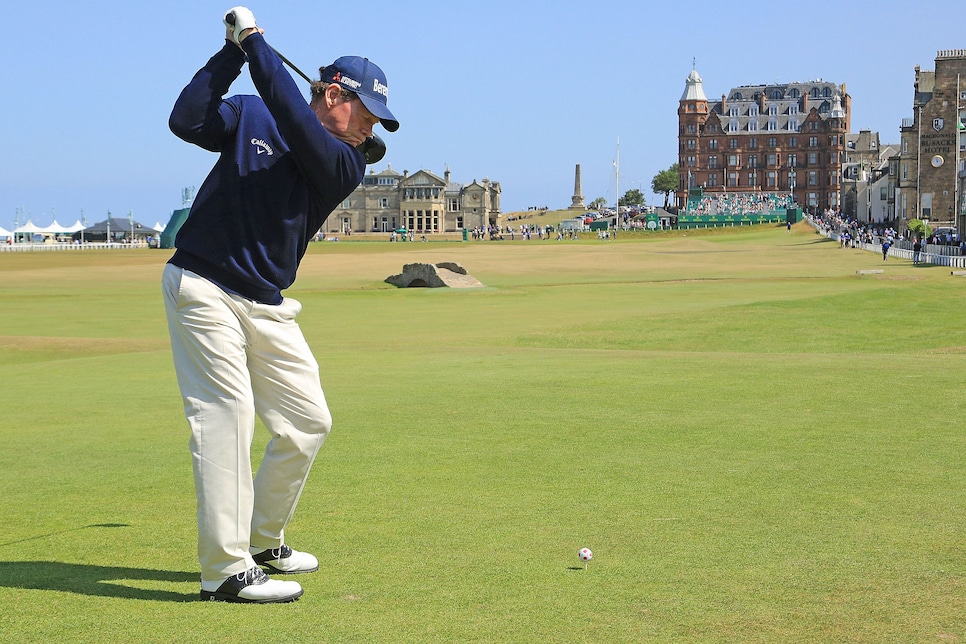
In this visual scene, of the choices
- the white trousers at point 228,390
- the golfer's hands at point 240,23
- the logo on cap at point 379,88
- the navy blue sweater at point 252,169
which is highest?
the golfer's hands at point 240,23

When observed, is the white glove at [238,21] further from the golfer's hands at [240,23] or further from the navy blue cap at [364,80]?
the navy blue cap at [364,80]

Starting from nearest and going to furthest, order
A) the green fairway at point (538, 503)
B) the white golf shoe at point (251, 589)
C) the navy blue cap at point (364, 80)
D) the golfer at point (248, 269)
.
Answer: the green fairway at point (538, 503) < the white golf shoe at point (251, 589) < the golfer at point (248, 269) < the navy blue cap at point (364, 80)

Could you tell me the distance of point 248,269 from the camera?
6.28 metres

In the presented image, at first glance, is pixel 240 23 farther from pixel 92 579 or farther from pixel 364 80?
pixel 92 579

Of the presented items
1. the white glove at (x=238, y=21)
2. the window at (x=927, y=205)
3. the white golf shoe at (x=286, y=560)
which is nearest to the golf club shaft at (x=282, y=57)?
the white glove at (x=238, y=21)

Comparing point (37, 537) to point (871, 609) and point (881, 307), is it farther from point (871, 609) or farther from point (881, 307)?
point (881, 307)

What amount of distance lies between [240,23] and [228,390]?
2.00 meters

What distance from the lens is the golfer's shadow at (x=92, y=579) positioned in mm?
6035

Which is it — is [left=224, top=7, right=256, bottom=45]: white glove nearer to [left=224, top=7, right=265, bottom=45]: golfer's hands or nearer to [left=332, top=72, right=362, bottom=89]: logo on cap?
[left=224, top=7, right=265, bottom=45]: golfer's hands

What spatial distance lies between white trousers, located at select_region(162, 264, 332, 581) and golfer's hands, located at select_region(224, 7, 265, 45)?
1317mm

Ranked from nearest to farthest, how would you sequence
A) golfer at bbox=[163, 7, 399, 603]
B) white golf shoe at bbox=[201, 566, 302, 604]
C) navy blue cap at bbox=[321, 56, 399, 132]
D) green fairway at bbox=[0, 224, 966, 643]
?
green fairway at bbox=[0, 224, 966, 643] < white golf shoe at bbox=[201, 566, 302, 604] < golfer at bbox=[163, 7, 399, 603] < navy blue cap at bbox=[321, 56, 399, 132]

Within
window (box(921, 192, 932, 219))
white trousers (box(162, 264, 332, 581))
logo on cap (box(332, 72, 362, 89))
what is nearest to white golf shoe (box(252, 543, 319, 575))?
white trousers (box(162, 264, 332, 581))

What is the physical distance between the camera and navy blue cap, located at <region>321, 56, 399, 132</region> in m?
6.48

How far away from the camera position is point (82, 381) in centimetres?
1750
